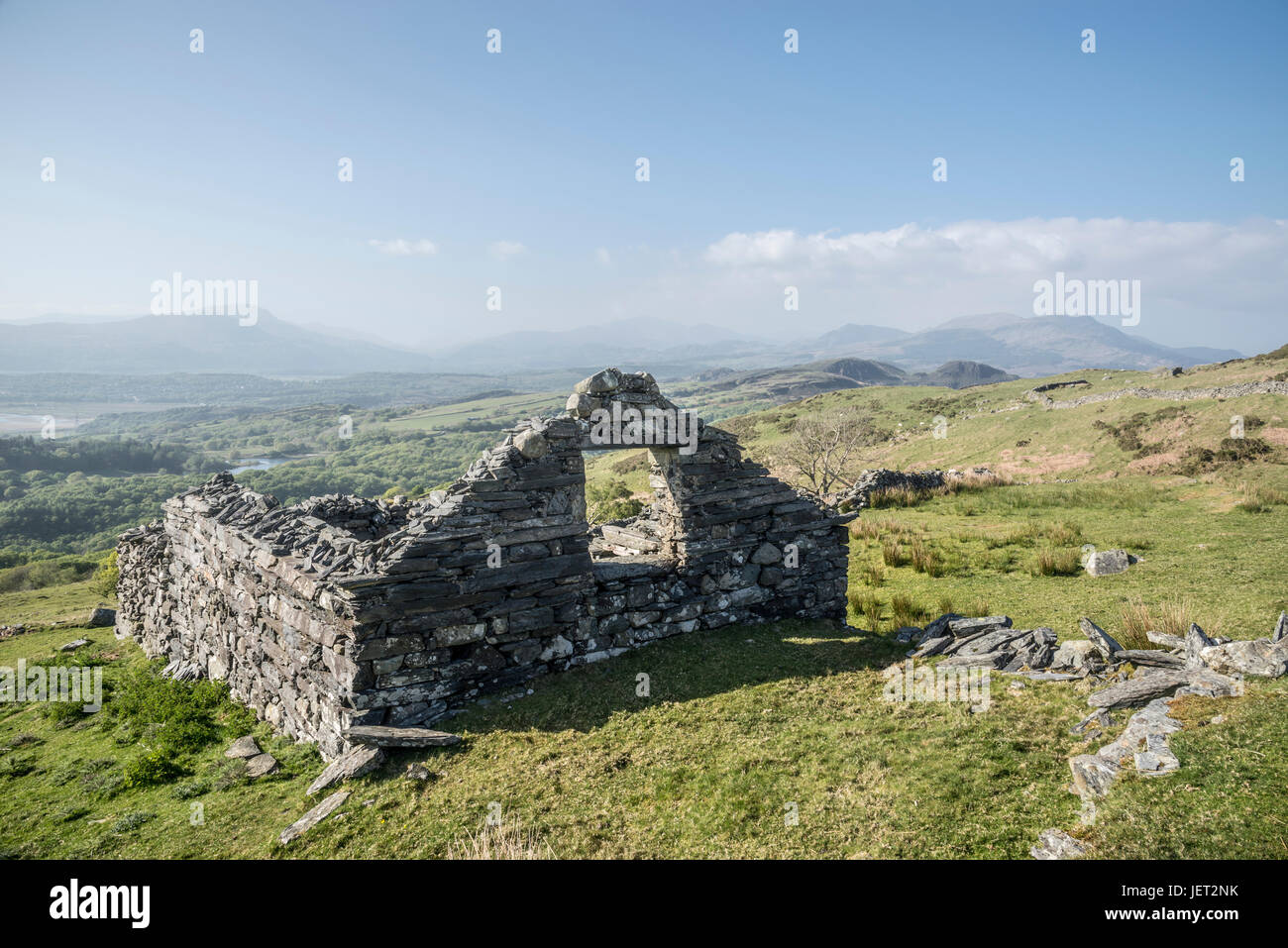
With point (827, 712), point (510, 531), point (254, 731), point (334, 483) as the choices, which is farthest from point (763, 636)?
point (334, 483)

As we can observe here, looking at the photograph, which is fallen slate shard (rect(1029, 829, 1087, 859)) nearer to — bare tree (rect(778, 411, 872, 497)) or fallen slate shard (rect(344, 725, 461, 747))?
fallen slate shard (rect(344, 725, 461, 747))

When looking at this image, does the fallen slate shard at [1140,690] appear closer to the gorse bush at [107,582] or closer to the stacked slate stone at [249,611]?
the stacked slate stone at [249,611]

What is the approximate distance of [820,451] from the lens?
35250mm

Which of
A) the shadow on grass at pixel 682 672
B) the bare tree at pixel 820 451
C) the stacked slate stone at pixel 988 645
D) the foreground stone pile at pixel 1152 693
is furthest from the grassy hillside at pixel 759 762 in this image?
the bare tree at pixel 820 451

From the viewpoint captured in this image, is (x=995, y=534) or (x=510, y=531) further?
(x=995, y=534)

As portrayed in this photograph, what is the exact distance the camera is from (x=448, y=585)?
8078 mm

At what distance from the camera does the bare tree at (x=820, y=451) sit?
111 feet

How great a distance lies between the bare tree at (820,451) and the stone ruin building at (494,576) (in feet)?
71.6

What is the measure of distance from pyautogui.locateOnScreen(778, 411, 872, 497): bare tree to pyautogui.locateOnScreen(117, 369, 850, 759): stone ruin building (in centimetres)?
2183

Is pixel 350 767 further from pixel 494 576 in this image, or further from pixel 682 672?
pixel 682 672

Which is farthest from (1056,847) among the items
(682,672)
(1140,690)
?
(682,672)
